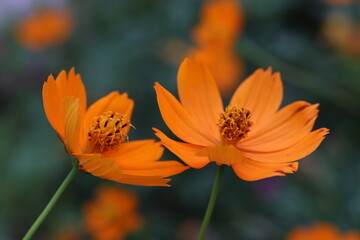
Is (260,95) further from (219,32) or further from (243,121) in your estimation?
→ (219,32)

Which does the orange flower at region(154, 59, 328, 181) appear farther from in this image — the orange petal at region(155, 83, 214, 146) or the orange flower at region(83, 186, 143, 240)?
the orange flower at region(83, 186, 143, 240)

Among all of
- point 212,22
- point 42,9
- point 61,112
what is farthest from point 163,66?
point 61,112

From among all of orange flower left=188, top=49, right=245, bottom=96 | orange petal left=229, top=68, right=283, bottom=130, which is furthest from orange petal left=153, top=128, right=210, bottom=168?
orange flower left=188, top=49, right=245, bottom=96

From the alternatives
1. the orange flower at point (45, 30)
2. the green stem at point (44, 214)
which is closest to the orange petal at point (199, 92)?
the green stem at point (44, 214)

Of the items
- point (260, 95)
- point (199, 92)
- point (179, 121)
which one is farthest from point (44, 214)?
point (260, 95)

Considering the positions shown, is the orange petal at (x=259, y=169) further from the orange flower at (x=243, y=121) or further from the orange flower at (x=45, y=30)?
the orange flower at (x=45, y=30)
